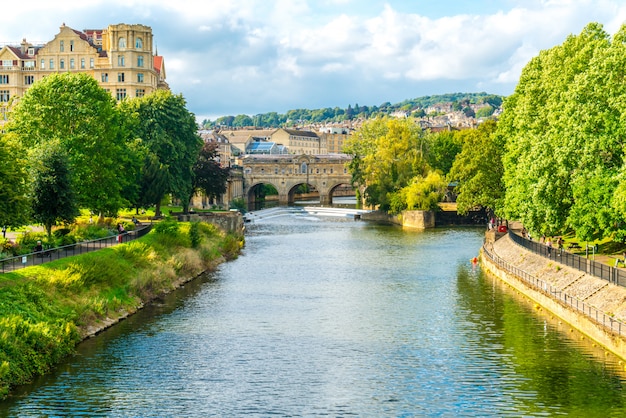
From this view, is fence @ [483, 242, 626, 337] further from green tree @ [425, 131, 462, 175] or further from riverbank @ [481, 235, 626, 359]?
green tree @ [425, 131, 462, 175]

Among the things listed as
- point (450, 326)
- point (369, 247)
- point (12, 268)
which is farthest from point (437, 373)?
point (369, 247)

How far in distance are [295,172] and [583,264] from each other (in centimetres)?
12370

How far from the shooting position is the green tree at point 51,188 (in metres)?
54.2

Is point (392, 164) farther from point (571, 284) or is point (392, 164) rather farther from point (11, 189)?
point (11, 189)

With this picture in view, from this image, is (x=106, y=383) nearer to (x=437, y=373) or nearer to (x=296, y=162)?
(x=437, y=373)

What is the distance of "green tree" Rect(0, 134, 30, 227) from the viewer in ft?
149

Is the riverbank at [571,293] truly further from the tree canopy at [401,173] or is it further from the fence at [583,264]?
the tree canopy at [401,173]

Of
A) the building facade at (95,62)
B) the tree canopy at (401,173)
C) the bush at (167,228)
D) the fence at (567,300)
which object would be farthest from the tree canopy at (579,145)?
the building facade at (95,62)

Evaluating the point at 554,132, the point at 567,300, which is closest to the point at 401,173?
the point at 554,132

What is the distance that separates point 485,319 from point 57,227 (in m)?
30.6

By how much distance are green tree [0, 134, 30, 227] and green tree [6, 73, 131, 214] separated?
12.8 m

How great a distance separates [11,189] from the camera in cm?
4581

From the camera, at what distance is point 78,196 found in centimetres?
6000

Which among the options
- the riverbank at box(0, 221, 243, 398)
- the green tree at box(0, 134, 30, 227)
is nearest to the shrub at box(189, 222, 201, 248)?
the riverbank at box(0, 221, 243, 398)
